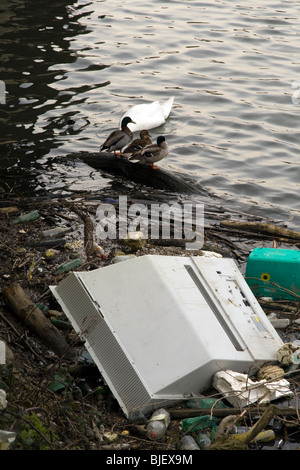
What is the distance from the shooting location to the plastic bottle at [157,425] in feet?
11.2

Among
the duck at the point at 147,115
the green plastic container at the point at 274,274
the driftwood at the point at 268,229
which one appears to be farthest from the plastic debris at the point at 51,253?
the duck at the point at 147,115

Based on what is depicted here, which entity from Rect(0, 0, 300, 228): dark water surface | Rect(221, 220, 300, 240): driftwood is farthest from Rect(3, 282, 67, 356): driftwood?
Rect(0, 0, 300, 228): dark water surface

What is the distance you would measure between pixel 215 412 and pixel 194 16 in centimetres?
1151

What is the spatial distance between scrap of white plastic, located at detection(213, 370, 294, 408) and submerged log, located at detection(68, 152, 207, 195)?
4107 mm

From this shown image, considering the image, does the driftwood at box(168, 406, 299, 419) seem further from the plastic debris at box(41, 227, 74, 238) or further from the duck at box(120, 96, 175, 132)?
the duck at box(120, 96, 175, 132)

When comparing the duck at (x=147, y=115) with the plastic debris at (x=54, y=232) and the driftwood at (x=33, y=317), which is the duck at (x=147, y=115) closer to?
the plastic debris at (x=54, y=232)

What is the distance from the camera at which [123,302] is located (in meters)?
3.87

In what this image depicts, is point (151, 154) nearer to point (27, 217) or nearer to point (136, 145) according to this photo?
point (136, 145)

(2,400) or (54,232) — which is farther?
(54,232)

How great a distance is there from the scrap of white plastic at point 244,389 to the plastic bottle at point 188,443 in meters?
0.30

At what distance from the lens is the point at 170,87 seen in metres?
10.9

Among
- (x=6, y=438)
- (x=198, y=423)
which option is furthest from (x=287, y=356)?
(x=6, y=438)

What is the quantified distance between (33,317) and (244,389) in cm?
148

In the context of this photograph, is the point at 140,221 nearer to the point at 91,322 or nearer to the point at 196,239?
the point at 196,239
